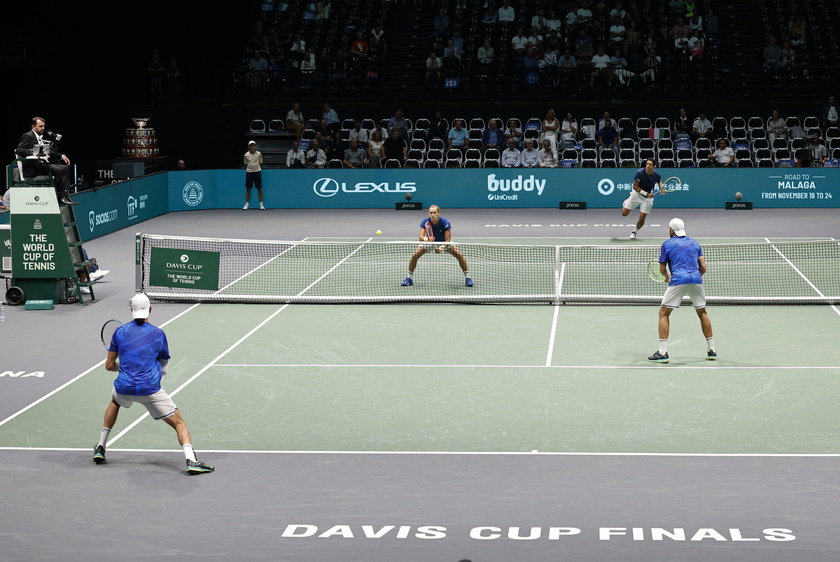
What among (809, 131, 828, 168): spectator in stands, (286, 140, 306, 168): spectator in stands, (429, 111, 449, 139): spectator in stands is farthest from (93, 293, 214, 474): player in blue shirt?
(809, 131, 828, 168): spectator in stands

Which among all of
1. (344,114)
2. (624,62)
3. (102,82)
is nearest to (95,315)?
(102,82)

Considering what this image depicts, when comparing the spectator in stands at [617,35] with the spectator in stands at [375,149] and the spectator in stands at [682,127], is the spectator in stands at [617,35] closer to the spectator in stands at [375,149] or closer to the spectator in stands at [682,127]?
the spectator in stands at [682,127]

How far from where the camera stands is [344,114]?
35.7 m

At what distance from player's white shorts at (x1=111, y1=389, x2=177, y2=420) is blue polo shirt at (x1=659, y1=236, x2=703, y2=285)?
6.72m

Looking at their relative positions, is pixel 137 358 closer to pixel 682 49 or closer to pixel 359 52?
pixel 359 52

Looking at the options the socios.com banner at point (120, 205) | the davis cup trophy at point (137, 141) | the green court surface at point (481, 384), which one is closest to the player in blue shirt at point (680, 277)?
the green court surface at point (481, 384)

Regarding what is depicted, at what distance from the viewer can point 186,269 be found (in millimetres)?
19438

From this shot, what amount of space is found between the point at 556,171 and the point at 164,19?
12.3 m

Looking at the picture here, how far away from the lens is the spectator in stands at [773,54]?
1375 inches

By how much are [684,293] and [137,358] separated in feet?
23.3

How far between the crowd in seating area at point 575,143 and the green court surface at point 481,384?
49.0 feet

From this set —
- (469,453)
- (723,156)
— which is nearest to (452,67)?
(723,156)

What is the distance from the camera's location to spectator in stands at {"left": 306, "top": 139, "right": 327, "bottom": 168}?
33.0 metres

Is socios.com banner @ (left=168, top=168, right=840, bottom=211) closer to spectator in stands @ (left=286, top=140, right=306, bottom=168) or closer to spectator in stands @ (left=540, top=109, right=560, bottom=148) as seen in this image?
spectator in stands @ (left=286, top=140, right=306, bottom=168)
